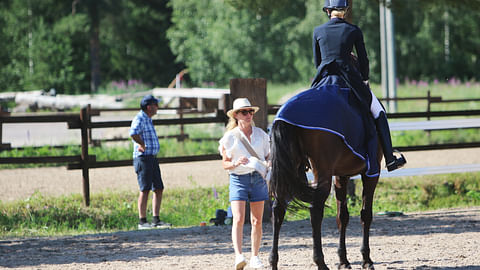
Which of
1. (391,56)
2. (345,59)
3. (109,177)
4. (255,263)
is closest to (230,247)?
(255,263)

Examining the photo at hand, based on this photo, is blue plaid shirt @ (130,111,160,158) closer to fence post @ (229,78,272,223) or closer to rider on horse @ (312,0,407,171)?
fence post @ (229,78,272,223)

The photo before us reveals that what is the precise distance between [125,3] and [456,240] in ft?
141

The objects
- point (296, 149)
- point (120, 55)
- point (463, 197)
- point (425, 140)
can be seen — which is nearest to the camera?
point (296, 149)

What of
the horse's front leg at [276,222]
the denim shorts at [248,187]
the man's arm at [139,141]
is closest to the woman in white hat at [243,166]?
the denim shorts at [248,187]

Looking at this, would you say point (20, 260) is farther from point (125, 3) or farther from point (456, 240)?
point (125, 3)

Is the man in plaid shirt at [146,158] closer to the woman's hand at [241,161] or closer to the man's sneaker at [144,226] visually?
the man's sneaker at [144,226]

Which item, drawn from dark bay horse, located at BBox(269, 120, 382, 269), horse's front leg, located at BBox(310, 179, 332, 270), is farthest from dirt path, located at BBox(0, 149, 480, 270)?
dark bay horse, located at BBox(269, 120, 382, 269)

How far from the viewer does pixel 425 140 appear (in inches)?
687

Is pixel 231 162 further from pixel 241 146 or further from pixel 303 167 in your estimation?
pixel 303 167

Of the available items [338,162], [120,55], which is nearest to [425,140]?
[338,162]

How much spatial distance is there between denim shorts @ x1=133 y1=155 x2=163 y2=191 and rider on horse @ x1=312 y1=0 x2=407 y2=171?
10.8ft

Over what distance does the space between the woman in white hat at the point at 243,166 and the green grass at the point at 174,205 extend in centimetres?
296

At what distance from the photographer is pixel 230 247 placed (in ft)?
25.0

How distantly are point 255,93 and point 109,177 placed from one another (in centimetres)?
508
